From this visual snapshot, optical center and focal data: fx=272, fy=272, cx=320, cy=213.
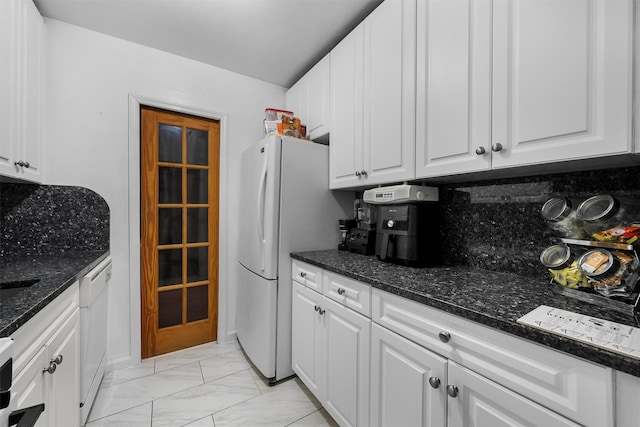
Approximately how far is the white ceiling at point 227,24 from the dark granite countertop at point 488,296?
1608 mm

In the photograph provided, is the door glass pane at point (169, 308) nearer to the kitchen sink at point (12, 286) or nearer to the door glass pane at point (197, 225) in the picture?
the door glass pane at point (197, 225)

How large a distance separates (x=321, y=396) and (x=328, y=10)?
236 cm

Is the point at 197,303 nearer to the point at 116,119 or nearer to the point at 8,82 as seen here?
the point at 116,119

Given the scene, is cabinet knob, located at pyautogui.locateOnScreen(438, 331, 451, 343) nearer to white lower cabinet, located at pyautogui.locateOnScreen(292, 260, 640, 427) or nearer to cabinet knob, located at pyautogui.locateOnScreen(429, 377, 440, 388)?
white lower cabinet, located at pyautogui.locateOnScreen(292, 260, 640, 427)

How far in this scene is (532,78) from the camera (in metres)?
0.99

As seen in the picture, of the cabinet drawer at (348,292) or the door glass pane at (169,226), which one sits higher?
the door glass pane at (169,226)

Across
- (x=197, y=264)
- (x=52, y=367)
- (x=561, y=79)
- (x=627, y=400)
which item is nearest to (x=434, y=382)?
(x=627, y=400)

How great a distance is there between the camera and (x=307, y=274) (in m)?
1.75

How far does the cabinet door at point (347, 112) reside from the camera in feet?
5.78

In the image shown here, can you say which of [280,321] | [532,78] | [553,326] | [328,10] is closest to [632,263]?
[553,326]

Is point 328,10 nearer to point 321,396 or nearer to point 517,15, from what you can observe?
point 517,15

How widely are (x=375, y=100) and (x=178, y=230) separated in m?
1.91

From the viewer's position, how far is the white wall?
1.90m

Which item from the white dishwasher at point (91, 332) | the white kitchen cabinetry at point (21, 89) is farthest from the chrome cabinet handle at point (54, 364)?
the white kitchen cabinetry at point (21, 89)
